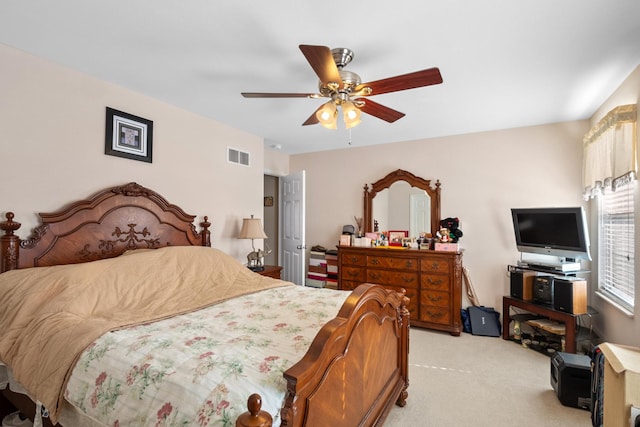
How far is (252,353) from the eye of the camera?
1291mm

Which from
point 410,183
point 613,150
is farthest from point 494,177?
point 613,150

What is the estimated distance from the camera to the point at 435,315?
3.59 metres

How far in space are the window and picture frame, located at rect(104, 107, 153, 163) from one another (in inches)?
155

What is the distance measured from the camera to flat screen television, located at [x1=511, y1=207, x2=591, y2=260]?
9.51 feet

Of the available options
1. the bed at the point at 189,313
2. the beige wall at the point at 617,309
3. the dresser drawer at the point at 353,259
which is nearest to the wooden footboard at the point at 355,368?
the bed at the point at 189,313

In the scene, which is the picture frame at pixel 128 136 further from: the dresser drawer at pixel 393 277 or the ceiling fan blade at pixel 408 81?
the dresser drawer at pixel 393 277

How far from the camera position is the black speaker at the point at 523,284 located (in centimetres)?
320

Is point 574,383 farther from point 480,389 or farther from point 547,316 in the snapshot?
point 547,316

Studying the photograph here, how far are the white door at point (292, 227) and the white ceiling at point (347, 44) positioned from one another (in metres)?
1.59

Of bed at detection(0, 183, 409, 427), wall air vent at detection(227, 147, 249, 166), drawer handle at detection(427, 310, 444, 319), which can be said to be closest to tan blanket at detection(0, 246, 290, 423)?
bed at detection(0, 183, 409, 427)

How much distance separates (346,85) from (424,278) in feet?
8.49

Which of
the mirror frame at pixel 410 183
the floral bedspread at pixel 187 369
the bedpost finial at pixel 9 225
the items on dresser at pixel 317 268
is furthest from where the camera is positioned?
the items on dresser at pixel 317 268

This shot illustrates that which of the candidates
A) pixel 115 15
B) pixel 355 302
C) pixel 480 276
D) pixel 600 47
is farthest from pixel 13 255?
pixel 480 276

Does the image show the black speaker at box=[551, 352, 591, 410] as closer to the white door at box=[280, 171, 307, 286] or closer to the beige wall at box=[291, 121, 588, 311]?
the beige wall at box=[291, 121, 588, 311]
